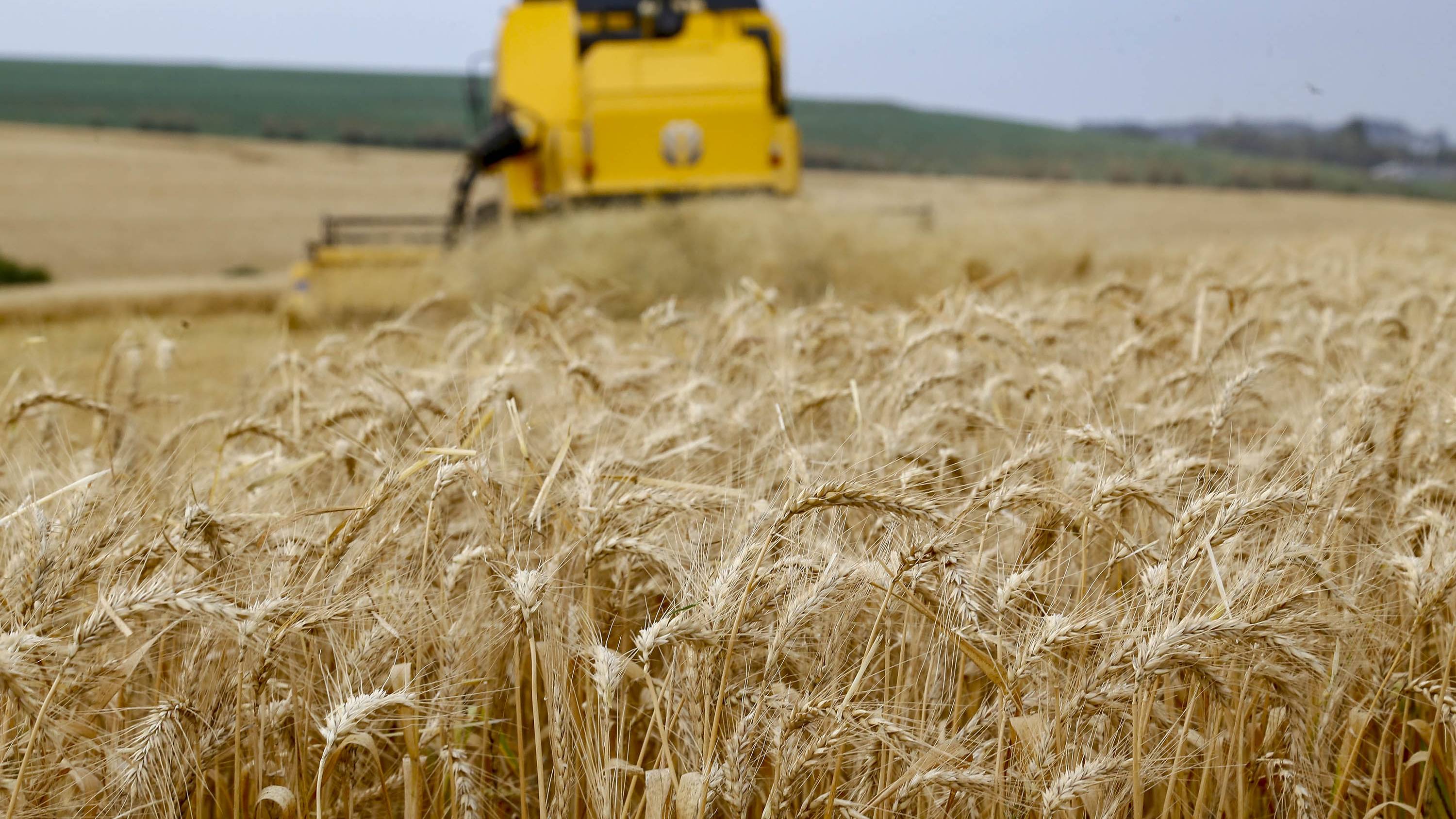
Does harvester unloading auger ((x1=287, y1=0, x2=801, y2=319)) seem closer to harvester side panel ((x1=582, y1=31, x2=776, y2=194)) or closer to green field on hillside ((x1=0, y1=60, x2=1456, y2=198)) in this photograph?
harvester side panel ((x1=582, y1=31, x2=776, y2=194))

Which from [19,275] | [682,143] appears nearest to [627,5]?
[682,143]

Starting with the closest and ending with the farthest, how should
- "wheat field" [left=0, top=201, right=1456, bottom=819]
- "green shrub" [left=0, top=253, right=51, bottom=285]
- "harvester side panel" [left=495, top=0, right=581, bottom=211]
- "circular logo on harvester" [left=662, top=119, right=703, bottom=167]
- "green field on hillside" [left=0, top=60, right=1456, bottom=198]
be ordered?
"wheat field" [left=0, top=201, right=1456, bottom=819], "circular logo on harvester" [left=662, top=119, right=703, bottom=167], "harvester side panel" [left=495, top=0, right=581, bottom=211], "green shrub" [left=0, top=253, right=51, bottom=285], "green field on hillside" [left=0, top=60, right=1456, bottom=198]

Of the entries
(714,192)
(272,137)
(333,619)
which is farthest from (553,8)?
(272,137)

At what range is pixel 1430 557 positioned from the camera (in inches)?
60.2

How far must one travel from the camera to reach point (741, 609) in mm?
1156

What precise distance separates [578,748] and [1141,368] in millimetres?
2025

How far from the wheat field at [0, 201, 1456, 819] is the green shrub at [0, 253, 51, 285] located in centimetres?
1817

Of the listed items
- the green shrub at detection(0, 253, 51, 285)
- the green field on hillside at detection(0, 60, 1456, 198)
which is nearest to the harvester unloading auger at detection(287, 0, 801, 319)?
the green shrub at detection(0, 253, 51, 285)

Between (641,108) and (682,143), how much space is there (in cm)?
42

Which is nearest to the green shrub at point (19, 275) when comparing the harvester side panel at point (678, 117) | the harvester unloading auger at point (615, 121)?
the harvester unloading auger at point (615, 121)

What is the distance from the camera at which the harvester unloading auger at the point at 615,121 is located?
8328 millimetres

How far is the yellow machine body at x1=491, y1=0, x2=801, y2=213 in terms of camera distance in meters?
8.41

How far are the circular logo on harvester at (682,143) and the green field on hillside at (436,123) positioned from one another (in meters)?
27.3

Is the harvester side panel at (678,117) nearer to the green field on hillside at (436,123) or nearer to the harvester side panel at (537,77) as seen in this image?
the harvester side panel at (537,77)
